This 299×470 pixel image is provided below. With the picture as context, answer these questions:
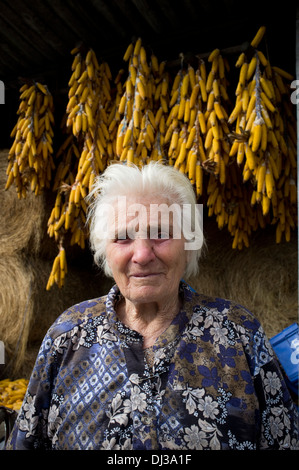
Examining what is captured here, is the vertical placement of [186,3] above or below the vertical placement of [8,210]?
above

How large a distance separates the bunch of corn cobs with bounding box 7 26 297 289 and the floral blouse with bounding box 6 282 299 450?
3.53 feet

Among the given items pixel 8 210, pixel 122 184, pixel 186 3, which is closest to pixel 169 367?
pixel 122 184

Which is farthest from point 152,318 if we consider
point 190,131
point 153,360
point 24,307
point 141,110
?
point 24,307

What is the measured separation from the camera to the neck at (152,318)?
1506mm

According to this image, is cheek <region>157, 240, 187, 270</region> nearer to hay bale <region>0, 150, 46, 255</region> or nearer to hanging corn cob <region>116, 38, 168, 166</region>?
hanging corn cob <region>116, 38, 168, 166</region>

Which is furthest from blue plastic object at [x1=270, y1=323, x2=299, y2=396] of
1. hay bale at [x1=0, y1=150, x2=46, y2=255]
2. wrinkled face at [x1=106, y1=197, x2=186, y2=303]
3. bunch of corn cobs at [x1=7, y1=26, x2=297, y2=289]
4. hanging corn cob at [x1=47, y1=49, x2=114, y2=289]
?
hay bale at [x1=0, y1=150, x2=46, y2=255]

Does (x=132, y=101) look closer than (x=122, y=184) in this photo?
No

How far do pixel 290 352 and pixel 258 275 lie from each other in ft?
3.34

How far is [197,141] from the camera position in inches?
97.6

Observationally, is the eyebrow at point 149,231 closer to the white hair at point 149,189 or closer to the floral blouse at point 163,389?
the white hair at point 149,189

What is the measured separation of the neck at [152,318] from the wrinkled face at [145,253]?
0.18ft

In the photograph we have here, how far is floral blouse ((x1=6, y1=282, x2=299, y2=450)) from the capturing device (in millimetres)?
1280

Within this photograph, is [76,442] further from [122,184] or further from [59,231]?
[59,231]
